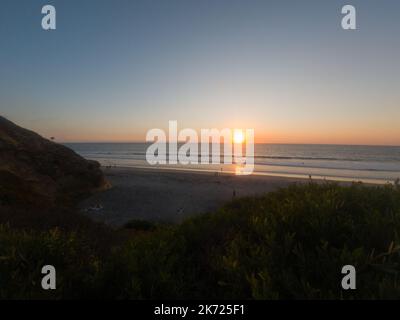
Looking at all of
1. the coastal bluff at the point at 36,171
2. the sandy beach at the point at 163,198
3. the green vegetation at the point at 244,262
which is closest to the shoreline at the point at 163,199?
the sandy beach at the point at 163,198

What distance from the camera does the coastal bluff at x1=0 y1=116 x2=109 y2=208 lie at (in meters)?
12.4

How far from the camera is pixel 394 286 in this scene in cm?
228

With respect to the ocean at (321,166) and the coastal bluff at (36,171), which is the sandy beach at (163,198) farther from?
the ocean at (321,166)

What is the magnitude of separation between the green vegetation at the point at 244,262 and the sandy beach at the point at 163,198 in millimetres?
8012

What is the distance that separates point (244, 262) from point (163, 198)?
55.7ft

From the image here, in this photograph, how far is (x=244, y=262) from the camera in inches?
115

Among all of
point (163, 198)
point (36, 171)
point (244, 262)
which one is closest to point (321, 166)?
point (163, 198)

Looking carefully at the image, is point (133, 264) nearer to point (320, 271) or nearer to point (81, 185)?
point (320, 271)

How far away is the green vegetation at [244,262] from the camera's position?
2543 mm

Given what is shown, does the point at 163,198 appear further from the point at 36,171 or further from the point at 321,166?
the point at 321,166

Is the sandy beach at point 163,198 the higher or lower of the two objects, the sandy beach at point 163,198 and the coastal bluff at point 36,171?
the lower

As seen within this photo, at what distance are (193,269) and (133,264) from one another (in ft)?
2.01

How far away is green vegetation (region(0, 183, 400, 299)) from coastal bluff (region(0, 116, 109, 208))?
919cm
